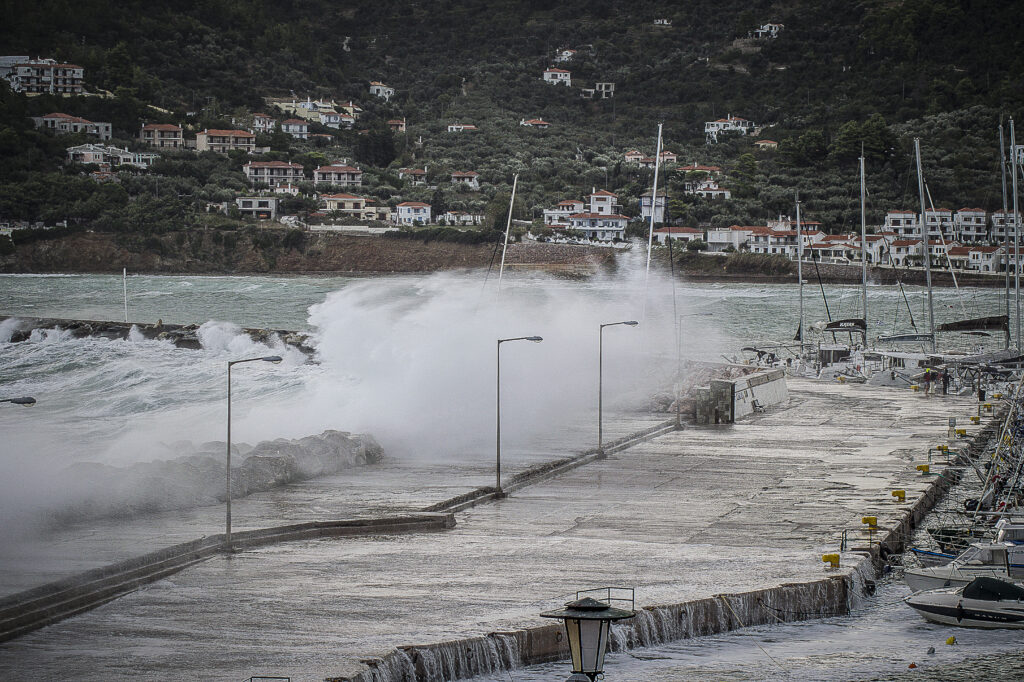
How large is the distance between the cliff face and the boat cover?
436 feet

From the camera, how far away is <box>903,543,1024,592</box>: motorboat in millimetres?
25609

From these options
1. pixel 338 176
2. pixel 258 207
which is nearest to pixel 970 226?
pixel 338 176

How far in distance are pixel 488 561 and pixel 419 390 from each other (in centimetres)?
2909

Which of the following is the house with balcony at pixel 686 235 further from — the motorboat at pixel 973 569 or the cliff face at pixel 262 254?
the motorboat at pixel 973 569

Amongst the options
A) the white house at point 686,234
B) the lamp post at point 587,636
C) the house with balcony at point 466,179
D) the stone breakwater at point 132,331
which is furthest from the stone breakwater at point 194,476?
the house with balcony at point 466,179

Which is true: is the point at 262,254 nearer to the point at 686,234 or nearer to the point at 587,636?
the point at 686,234

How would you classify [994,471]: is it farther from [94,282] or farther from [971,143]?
[971,143]

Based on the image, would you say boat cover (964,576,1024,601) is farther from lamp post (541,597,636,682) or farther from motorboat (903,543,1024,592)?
lamp post (541,597,636,682)

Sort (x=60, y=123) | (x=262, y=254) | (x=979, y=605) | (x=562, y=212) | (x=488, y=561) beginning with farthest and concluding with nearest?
(x=60, y=123) < (x=562, y=212) < (x=262, y=254) < (x=488, y=561) < (x=979, y=605)

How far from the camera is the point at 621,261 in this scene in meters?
159

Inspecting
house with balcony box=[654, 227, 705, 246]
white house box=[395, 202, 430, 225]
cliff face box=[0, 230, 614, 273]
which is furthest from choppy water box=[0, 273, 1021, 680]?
white house box=[395, 202, 430, 225]

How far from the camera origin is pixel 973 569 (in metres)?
25.9

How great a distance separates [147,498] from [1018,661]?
20041mm

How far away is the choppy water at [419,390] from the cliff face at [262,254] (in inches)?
1945
